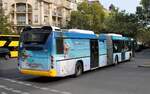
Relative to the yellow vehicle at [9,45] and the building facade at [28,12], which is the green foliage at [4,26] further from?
the yellow vehicle at [9,45]

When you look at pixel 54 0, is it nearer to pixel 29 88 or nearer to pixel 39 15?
pixel 39 15

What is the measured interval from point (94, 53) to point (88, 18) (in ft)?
209

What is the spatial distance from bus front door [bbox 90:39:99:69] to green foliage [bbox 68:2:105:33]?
2408 inches

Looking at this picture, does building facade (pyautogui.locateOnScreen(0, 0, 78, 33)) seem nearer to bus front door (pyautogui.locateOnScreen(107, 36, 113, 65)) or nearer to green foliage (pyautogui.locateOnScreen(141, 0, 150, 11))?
green foliage (pyautogui.locateOnScreen(141, 0, 150, 11))

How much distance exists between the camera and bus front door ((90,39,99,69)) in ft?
76.6

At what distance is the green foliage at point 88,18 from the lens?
8697 centimetres

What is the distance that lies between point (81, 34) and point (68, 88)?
20.4ft

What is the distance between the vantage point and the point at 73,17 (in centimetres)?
9206

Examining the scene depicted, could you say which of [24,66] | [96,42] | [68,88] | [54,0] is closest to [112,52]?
[96,42]

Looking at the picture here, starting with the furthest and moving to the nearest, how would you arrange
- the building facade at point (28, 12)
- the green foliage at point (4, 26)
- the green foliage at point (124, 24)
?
the building facade at point (28, 12) < the green foliage at point (124, 24) < the green foliage at point (4, 26)

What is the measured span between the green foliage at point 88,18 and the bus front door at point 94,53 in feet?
201

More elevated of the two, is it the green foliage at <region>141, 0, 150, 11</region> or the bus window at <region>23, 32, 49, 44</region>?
the green foliage at <region>141, 0, 150, 11</region>

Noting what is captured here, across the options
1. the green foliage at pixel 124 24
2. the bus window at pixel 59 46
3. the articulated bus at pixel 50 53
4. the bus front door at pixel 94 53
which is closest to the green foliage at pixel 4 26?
the green foliage at pixel 124 24

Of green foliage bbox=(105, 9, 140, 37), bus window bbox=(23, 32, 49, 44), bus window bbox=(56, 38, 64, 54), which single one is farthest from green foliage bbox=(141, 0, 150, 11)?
bus window bbox=(23, 32, 49, 44)
